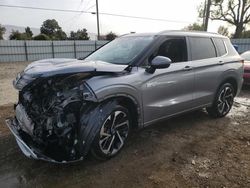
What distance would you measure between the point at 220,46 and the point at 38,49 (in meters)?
20.1

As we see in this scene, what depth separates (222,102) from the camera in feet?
17.5

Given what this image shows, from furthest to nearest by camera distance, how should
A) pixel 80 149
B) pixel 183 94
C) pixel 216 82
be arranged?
1. pixel 216 82
2. pixel 183 94
3. pixel 80 149

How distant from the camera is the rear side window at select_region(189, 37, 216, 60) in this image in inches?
179

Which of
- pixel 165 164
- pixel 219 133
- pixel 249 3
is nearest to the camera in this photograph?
pixel 165 164

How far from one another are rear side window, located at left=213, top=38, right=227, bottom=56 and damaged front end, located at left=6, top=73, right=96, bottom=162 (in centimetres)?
323

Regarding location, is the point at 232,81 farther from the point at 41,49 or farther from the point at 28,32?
the point at 28,32

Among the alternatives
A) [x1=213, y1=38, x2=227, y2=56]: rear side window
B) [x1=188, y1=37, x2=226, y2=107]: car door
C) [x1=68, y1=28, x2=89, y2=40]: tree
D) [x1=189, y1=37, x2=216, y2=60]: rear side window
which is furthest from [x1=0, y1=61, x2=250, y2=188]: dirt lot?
[x1=68, y1=28, x2=89, y2=40]: tree

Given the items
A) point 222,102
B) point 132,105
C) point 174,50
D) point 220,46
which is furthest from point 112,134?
point 220,46

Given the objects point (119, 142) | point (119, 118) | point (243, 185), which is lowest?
point (243, 185)

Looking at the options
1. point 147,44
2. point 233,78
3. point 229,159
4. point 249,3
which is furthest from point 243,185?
point 249,3

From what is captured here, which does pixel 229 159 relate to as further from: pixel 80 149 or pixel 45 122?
pixel 45 122

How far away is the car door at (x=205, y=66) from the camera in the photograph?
452 cm

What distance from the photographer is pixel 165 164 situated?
3369 mm

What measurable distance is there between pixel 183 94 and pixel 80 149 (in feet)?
7.05
